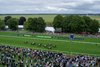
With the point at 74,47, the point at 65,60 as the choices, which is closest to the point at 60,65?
the point at 65,60

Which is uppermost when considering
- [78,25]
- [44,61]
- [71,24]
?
[44,61]

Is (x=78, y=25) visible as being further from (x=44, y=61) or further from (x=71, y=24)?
(x=44, y=61)

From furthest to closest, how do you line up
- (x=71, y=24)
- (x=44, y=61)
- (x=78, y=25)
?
(x=71, y=24) < (x=78, y=25) < (x=44, y=61)

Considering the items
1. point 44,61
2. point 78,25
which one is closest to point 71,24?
point 78,25

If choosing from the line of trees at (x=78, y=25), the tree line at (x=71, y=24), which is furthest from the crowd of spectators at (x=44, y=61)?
the tree line at (x=71, y=24)

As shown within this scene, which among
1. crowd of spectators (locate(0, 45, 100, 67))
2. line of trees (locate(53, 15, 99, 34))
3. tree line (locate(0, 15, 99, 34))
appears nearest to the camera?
crowd of spectators (locate(0, 45, 100, 67))

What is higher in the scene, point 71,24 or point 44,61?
point 44,61

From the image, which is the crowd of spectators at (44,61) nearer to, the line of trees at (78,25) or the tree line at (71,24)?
the line of trees at (78,25)

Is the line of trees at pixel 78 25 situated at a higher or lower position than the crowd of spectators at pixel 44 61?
lower

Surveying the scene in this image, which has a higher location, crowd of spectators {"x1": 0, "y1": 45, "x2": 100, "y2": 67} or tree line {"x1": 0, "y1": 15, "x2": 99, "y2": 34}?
crowd of spectators {"x1": 0, "y1": 45, "x2": 100, "y2": 67}

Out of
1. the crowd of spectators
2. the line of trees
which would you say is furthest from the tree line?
the crowd of spectators

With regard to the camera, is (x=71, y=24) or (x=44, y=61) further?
(x=71, y=24)

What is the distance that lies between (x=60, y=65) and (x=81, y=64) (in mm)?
2488

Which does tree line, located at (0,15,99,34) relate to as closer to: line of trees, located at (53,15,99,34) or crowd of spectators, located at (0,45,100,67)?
line of trees, located at (53,15,99,34)
